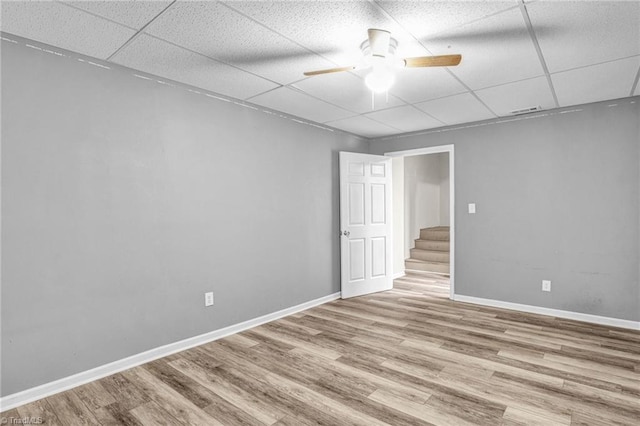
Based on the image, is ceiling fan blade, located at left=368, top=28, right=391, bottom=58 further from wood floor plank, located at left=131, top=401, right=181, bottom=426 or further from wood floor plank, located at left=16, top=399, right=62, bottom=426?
wood floor plank, located at left=16, top=399, right=62, bottom=426

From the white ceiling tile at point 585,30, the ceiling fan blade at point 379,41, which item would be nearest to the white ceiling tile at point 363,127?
the ceiling fan blade at point 379,41

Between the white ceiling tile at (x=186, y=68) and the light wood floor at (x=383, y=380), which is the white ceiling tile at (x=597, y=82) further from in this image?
the white ceiling tile at (x=186, y=68)

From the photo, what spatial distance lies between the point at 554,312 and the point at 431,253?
283 centimetres

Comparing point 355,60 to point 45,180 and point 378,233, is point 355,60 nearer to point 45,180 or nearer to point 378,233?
point 45,180

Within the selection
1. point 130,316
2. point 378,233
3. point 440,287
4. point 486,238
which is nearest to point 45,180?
point 130,316

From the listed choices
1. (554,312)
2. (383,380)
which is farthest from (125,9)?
(554,312)

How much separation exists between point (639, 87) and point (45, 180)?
5031mm

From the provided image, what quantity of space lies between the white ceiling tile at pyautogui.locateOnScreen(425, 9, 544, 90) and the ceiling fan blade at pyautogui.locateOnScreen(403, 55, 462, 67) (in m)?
0.28

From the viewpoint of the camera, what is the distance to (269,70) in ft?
8.80

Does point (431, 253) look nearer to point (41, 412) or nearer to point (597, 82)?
point (597, 82)

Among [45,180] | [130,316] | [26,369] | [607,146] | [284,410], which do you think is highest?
[607,146]

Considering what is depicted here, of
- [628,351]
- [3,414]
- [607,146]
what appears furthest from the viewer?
[607,146]

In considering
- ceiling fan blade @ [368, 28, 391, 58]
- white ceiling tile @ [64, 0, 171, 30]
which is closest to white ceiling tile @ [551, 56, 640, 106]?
ceiling fan blade @ [368, 28, 391, 58]

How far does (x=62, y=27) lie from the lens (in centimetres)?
205
